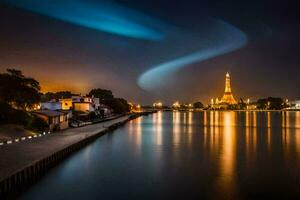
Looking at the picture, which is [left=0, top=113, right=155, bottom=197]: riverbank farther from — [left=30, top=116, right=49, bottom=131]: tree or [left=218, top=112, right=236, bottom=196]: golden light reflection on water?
[left=218, top=112, right=236, bottom=196]: golden light reflection on water

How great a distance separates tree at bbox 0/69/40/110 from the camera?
135 ft


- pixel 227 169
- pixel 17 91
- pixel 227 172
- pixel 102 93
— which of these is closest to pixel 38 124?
pixel 17 91

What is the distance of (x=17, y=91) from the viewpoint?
41500 mm

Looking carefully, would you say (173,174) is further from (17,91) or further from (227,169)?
(17,91)

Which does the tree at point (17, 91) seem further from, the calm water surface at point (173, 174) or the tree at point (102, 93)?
the tree at point (102, 93)

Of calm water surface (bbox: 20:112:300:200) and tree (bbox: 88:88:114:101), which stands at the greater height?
tree (bbox: 88:88:114:101)

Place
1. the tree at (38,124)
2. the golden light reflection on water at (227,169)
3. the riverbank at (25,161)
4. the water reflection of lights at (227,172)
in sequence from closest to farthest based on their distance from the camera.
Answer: the riverbank at (25,161) < the water reflection of lights at (227,172) < the golden light reflection on water at (227,169) < the tree at (38,124)

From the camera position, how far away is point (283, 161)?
27766 millimetres

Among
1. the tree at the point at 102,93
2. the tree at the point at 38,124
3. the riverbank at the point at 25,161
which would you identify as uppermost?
the tree at the point at 102,93

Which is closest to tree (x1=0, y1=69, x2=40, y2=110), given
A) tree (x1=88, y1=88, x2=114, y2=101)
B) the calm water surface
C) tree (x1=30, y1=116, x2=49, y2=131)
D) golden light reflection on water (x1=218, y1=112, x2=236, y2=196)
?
tree (x1=30, y1=116, x2=49, y2=131)

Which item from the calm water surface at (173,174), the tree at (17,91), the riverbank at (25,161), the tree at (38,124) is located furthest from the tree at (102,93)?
the riverbank at (25,161)

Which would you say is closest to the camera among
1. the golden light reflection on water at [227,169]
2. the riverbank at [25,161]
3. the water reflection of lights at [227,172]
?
the riverbank at [25,161]

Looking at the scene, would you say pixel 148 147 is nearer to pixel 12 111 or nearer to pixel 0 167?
pixel 12 111

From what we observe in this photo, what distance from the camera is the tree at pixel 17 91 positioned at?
41000 mm
